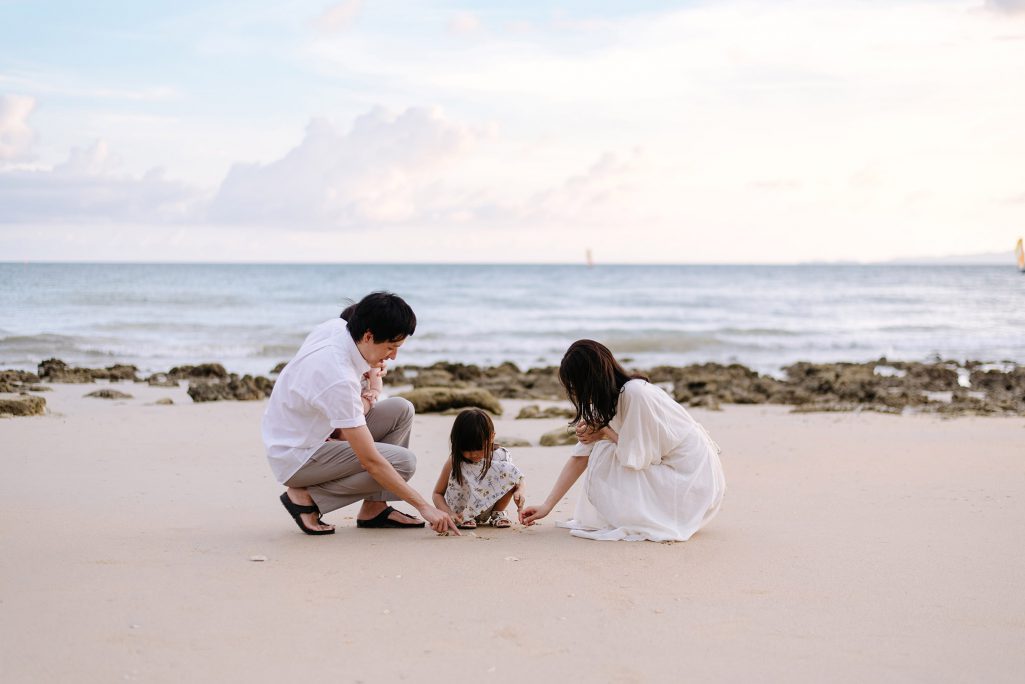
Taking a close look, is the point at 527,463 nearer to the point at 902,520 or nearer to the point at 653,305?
the point at 902,520

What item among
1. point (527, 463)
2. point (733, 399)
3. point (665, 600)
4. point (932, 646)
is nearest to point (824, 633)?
point (932, 646)

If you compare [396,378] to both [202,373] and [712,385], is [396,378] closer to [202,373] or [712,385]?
[202,373]

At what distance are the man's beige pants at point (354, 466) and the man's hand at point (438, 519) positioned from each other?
15.0 inches

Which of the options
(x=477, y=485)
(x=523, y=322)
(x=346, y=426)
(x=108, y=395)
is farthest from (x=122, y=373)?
(x=523, y=322)

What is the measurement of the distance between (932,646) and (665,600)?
3.38 ft

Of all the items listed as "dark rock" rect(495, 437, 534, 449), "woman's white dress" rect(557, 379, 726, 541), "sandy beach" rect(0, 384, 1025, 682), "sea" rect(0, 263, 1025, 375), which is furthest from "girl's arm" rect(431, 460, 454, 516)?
"sea" rect(0, 263, 1025, 375)

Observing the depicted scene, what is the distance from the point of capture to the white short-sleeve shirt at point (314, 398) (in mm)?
4852

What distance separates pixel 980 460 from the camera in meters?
7.89

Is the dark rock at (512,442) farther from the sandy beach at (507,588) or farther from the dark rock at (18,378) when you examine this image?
the dark rock at (18,378)

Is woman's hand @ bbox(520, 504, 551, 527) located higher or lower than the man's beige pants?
lower

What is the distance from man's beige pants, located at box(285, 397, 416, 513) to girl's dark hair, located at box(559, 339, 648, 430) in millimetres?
1015

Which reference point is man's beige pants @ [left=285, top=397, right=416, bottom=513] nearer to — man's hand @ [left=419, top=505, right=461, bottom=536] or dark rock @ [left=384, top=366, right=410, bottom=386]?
man's hand @ [left=419, top=505, right=461, bottom=536]

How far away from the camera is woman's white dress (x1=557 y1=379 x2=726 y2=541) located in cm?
509

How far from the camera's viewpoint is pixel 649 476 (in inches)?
205
